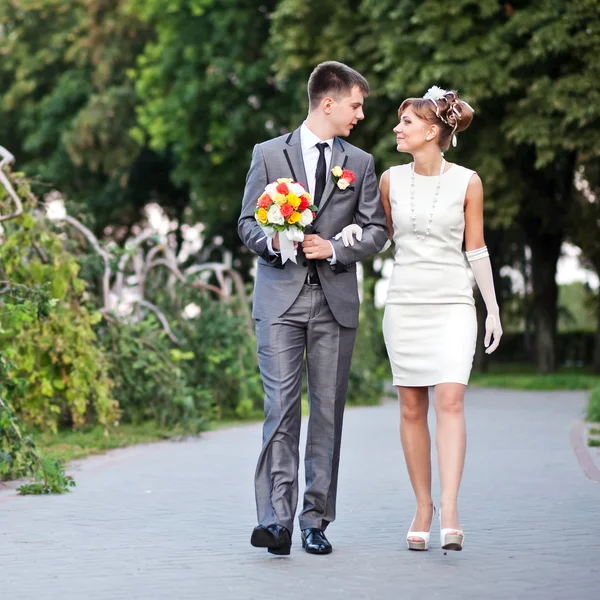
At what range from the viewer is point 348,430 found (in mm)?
14328

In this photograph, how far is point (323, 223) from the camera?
Result: 6.30 metres

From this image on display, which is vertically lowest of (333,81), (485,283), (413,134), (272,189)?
(485,283)

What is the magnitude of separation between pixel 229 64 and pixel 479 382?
8669mm

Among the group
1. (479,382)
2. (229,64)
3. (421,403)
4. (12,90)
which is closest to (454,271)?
(421,403)

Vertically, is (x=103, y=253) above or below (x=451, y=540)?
above

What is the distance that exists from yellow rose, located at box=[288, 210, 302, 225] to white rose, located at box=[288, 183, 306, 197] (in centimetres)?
8

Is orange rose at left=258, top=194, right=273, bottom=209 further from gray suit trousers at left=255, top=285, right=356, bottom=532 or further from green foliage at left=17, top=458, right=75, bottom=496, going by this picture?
green foliage at left=17, top=458, right=75, bottom=496

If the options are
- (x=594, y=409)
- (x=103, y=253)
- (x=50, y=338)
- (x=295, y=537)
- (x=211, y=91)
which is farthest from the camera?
(x=211, y=91)

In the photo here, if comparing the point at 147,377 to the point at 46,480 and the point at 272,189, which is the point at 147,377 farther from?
the point at 272,189

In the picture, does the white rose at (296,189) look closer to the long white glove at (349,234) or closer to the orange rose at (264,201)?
the orange rose at (264,201)

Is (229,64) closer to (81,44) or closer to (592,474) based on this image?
(81,44)

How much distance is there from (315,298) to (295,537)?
130cm

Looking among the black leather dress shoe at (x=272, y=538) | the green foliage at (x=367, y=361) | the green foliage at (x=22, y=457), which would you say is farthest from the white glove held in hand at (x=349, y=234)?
the green foliage at (x=367, y=361)

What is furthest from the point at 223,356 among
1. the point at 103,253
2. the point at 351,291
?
the point at 351,291
